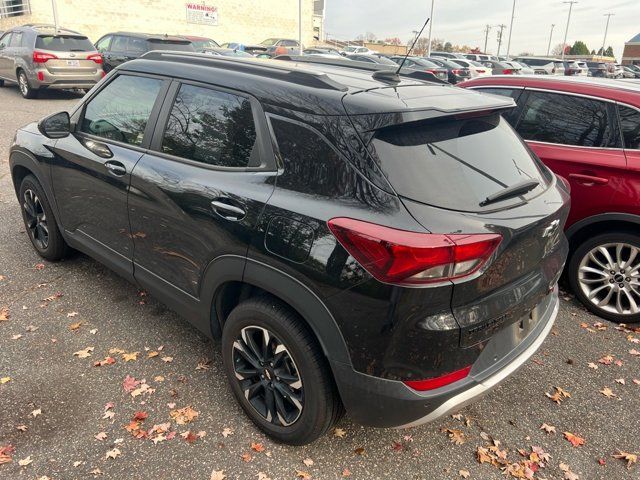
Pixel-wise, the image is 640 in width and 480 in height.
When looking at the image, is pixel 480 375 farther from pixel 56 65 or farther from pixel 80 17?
pixel 80 17

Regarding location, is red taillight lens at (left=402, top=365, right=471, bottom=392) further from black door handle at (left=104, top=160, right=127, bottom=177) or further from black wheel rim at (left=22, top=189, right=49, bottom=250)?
Result: black wheel rim at (left=22, top=189, right=49, bottom=250)

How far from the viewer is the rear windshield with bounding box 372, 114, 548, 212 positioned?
2.01 meters

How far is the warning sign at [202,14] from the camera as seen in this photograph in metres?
39.5

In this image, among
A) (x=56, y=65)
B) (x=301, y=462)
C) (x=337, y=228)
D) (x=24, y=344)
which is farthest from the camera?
(x=56, y=65)

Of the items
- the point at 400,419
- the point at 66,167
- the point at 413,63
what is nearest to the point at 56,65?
the point at 66,167

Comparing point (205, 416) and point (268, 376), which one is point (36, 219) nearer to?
point (205, 416)

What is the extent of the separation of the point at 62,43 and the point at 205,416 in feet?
42.4

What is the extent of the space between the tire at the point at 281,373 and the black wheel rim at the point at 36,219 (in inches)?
96.9

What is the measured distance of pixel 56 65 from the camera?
12.4 m

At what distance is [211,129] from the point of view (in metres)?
2.61

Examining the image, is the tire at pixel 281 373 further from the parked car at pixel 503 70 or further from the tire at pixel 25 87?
the tire at pixel 25 87

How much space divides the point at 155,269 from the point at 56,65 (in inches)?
465

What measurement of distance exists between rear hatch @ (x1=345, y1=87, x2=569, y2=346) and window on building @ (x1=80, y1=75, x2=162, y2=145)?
1534 millimetres

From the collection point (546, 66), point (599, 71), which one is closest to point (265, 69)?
point (546, 66)
